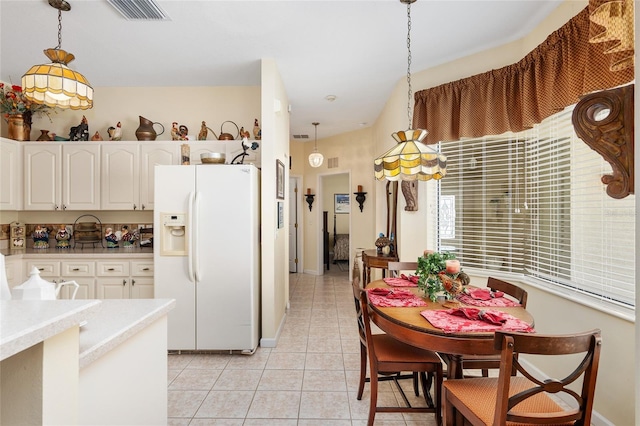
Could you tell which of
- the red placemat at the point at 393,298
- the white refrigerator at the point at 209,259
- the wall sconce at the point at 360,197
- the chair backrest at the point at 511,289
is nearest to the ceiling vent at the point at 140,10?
the white refrigerator at the point at 209,259

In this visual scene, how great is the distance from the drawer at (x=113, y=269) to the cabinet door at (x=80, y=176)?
84 centimetres

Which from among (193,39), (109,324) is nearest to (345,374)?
(109,324)

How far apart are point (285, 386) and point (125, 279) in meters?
2.06

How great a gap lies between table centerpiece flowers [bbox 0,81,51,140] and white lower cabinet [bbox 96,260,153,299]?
1928 mm

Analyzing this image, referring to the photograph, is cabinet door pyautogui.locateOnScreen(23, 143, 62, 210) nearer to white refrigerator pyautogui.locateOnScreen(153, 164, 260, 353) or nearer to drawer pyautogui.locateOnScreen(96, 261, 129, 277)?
drawer pyautogui.locateOnScreen(96, 261, 129, 277)

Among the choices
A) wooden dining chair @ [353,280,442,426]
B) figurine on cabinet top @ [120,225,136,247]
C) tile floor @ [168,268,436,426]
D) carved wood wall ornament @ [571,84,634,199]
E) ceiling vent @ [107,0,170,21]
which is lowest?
tile floor @ [168,268,436,426]

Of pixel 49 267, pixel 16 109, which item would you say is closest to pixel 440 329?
pixel 49 267

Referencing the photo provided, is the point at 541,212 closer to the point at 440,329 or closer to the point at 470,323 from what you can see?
the point at 470,323

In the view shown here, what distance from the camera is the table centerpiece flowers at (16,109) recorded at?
146 inches

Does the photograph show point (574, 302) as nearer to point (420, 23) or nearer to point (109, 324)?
point (420, 23)

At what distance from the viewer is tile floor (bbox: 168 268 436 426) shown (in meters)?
2.16

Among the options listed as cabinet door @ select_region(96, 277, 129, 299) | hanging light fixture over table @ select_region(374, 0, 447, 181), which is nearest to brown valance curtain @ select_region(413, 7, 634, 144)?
hanging light fixture over table @ select_region(374, 0, 447, 181)

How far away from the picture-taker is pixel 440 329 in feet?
5.21

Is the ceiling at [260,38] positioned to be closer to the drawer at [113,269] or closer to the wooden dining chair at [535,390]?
the drawer at [113,269]
